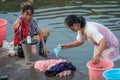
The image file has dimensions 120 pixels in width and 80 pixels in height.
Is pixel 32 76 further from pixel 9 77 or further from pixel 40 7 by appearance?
pixel 40 7

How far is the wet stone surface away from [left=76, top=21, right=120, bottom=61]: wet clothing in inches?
26.2

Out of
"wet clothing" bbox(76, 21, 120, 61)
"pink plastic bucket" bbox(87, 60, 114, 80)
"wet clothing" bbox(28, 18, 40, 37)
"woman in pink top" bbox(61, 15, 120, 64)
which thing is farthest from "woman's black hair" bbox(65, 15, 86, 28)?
"wet clothing" bbox(28, 18, 40, 37)

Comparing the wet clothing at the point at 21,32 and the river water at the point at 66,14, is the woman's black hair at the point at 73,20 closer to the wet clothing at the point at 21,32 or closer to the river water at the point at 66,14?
the wet clothing at the point at 21,32

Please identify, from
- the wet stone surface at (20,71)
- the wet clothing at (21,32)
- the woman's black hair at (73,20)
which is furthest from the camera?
the wet clothing at (21,32)

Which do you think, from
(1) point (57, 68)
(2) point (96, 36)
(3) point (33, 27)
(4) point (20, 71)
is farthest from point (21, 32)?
(2) point (96, 36)

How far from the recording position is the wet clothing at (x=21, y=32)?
7641 millimetres

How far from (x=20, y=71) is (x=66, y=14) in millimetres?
5606

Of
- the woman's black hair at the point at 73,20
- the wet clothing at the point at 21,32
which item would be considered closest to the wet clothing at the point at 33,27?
the wet clothing at the point at 21,32

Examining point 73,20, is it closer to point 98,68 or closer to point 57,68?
point 98,68

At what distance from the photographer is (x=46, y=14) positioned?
12.7m

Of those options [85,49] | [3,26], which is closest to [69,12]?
[85,49]

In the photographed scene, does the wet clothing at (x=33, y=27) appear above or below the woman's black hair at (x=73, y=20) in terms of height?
below

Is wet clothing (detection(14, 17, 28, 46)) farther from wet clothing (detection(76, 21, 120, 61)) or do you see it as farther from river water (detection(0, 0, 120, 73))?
wet clothing (detection(76, 21, 120, 61))

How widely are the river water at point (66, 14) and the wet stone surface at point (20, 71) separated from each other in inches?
53.3
